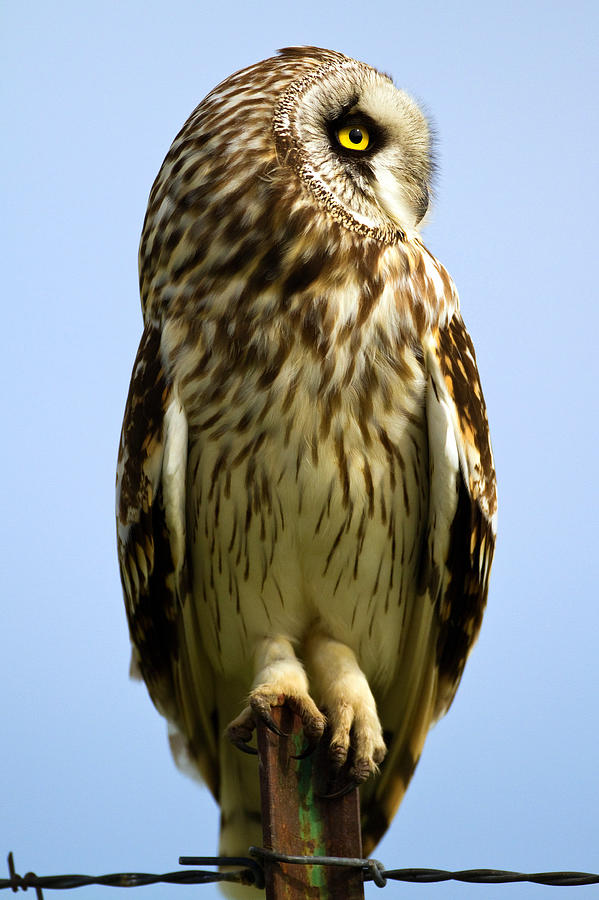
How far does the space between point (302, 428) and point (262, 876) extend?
3.27ft

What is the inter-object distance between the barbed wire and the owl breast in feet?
2.54

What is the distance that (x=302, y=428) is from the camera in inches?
96.8

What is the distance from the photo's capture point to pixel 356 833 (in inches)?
79.5

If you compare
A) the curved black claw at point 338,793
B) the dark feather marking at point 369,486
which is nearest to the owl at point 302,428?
the dark feather marking at point 369,486

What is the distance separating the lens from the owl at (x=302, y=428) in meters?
2.49

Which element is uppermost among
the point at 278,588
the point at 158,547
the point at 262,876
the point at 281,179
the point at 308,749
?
the point at 281,179

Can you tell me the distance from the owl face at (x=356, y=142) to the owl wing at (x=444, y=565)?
41 centimetres

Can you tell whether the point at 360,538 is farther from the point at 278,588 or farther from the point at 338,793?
the point at 338,793

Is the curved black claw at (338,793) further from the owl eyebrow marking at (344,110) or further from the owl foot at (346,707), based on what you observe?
the owl eyebrow marking at (344,110)

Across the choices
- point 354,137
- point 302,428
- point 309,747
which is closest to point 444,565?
point 302,428

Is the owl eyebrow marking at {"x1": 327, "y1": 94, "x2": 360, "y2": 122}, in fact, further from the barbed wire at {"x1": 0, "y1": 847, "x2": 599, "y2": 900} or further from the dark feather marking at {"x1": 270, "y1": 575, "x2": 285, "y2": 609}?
the barbed wire at {"x1": 0, "y1": 847, "x2": 599, "y2": 900}

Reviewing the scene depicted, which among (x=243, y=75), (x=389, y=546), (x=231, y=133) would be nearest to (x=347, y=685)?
(x=389, y=546)

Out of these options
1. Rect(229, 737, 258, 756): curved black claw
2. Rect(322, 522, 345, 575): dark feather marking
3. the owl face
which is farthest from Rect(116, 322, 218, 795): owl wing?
the owl face

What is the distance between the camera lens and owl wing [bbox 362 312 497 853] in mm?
2562
